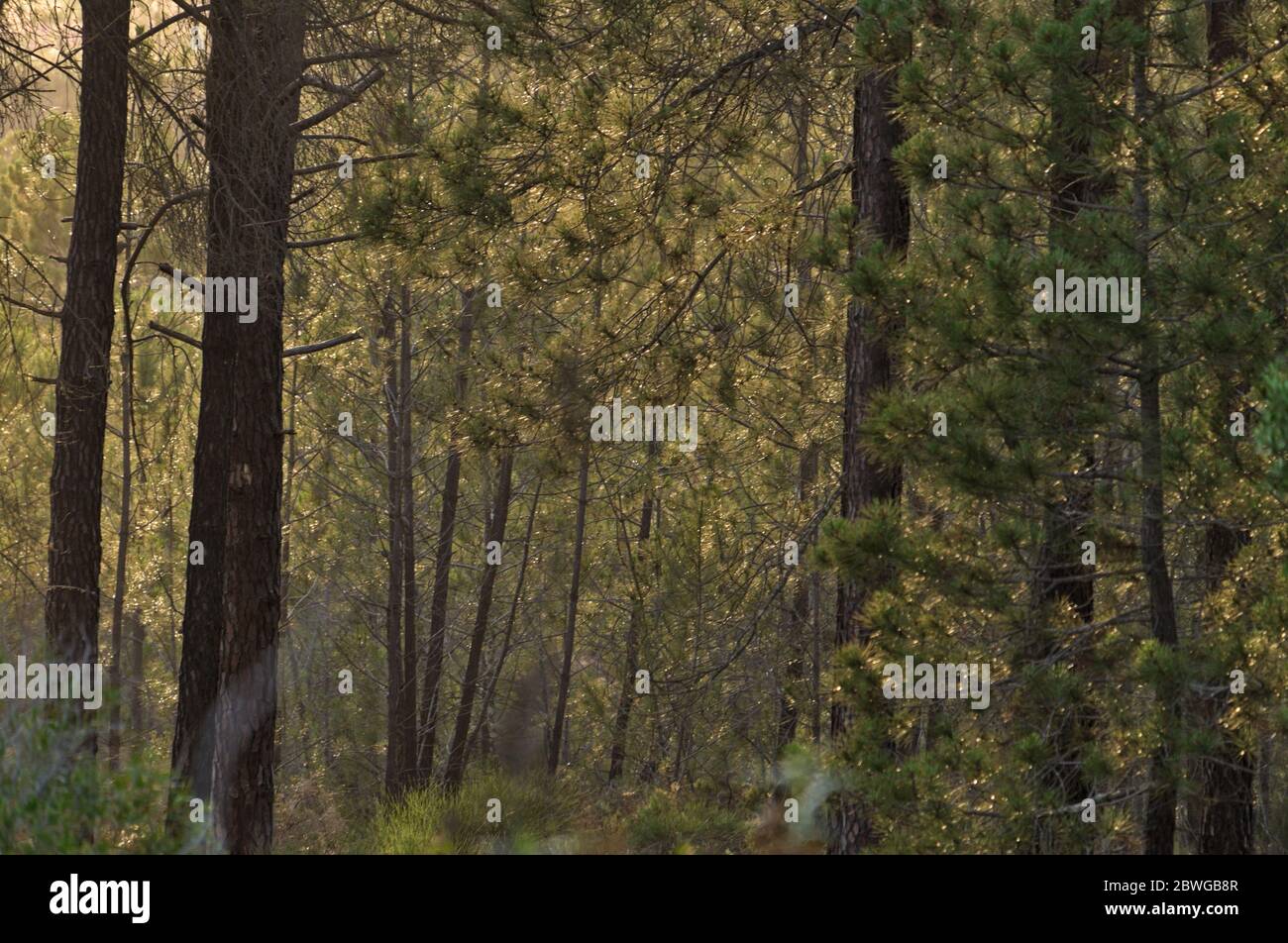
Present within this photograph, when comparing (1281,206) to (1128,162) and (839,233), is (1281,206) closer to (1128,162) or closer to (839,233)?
(1128,162)

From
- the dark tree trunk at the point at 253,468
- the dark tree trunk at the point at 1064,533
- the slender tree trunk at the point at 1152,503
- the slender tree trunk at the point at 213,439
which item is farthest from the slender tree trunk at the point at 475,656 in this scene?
the slender tree trunk at the point at 1152,503

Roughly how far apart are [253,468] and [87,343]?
1.27 meters

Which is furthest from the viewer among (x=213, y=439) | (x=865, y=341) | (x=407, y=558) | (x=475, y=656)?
(x=475, y=656)

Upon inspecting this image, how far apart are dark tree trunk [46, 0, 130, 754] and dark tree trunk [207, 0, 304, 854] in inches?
24.6

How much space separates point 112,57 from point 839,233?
192 inches

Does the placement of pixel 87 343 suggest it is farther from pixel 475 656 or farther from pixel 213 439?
pixel 475 656

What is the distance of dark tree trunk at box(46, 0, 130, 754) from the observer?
8.00 m

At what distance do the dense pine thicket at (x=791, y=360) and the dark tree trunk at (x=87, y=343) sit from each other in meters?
0.03

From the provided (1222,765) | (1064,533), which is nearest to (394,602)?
(1064,533)

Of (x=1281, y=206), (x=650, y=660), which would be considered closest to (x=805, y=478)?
(x=650, y=660)

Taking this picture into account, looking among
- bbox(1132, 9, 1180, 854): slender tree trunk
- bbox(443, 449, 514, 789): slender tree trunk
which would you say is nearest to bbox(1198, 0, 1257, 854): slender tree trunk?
bbox(1132, 9, 1180, 854): slender tree trunk

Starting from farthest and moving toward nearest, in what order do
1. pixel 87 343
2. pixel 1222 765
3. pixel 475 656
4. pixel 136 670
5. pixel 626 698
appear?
1. pixel 136 670
2. pixel 626 698
3. pixel 475 656
4. pixel 87 343
5. pixel 1222 765

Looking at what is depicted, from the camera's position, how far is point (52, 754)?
4.22 metres

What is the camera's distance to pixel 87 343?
315 inches
